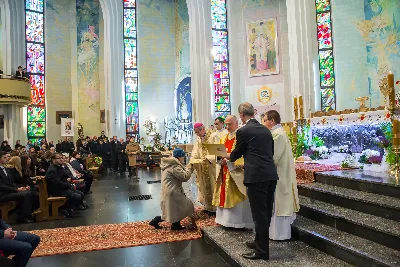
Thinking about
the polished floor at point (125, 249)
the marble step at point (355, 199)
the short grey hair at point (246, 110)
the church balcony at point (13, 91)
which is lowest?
the polished floor at point (125, 249)

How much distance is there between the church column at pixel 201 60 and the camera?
18.5 meters

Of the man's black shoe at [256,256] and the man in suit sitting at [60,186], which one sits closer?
the man's black shoe at [256,256]

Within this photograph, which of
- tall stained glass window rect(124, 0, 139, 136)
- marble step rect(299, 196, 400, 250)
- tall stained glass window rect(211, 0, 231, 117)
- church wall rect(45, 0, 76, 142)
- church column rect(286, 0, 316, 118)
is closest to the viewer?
marble step rect(299, 196, 400, 250)

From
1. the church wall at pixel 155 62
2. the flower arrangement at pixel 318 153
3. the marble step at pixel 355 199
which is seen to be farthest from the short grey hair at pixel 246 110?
the church wall at pixel 155 62

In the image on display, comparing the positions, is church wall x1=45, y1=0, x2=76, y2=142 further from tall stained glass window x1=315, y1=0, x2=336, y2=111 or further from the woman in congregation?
the woman in congregation

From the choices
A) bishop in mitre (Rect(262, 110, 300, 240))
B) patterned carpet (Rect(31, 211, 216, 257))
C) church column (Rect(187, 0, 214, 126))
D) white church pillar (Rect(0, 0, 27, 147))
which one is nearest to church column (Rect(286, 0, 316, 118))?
church column (Rect(187, 0, 214, 126))

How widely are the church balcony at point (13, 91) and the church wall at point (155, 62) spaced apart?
6670 mm

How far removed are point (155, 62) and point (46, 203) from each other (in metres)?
15.6

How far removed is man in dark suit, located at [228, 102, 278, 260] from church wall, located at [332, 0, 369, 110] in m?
12.9

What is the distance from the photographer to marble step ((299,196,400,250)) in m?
3.67

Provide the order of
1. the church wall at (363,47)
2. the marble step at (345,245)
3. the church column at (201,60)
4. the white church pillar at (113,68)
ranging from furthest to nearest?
the white church pillar at (113,68)
the church column at (201,60)
the church wall at (363,47)
the marble step at (345,245)

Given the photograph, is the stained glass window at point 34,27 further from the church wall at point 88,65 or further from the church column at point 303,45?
the church column at point 303,45

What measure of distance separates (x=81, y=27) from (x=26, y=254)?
19.7 meters

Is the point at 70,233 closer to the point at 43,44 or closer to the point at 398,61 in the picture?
the point at 398,61
